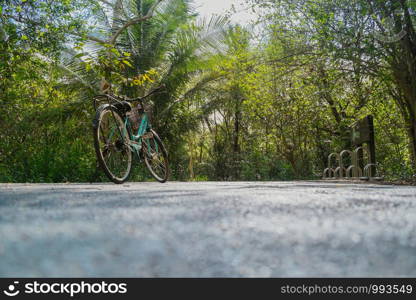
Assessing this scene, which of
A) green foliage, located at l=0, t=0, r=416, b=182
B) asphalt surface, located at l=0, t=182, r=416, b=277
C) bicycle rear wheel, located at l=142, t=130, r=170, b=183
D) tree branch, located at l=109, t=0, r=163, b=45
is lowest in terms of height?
asphalt surface, located at l=0, t=182, r=416, b=277

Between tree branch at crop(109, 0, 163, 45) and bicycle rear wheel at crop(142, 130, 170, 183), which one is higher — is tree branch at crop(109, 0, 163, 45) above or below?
above

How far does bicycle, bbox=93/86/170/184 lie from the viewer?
4133 mm

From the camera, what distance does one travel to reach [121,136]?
439 cm

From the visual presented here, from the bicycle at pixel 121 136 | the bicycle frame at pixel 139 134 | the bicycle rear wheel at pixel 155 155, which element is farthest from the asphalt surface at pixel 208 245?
the bicycle rear wheel at pixel 155 155

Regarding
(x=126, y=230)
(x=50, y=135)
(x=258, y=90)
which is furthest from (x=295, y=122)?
(x=126, y=230)

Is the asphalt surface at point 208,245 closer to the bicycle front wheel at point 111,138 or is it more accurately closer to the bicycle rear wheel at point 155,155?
the bicycle front wheel at point 111,138

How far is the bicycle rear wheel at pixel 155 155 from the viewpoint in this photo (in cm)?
500

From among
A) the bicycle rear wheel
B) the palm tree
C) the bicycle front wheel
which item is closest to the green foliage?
the palm tree

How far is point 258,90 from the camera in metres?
15.9

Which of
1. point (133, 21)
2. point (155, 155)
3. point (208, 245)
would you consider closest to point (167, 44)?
point (133, 21)

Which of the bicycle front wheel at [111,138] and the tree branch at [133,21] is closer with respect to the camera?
the bicycle front wheel at [111,138]

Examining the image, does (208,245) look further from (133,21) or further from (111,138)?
(133,21)

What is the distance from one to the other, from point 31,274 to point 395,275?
39cm

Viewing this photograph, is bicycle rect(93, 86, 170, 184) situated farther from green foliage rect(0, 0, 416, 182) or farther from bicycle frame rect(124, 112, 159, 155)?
green foliage rect(0, 0, 416, 182)
